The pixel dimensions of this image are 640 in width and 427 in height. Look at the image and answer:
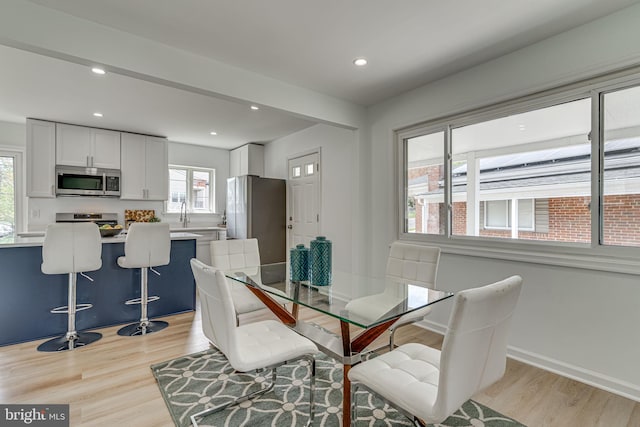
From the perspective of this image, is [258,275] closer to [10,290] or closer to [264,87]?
[264,87]

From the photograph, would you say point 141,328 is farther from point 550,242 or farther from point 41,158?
point 550,242

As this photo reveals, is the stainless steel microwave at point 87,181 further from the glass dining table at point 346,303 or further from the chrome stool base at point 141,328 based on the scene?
the glass dining table at point 346,303

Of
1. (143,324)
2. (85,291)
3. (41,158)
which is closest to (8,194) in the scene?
(41,158)

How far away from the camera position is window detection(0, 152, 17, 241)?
4.41 meters

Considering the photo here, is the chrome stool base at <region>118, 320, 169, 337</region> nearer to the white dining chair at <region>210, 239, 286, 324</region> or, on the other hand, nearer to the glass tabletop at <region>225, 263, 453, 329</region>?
the white dining chair at <region>210, 239, 286, 324</region>

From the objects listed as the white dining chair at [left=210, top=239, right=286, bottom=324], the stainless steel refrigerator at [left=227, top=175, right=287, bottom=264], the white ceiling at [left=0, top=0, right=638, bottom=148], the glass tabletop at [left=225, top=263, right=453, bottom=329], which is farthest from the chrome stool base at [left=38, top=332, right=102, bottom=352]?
the white ceiling at [left=0, top=0, right=638, bottom=148]

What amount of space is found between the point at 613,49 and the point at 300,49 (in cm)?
216

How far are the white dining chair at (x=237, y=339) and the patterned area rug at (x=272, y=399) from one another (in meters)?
0.09

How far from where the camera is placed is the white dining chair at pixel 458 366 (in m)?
1.08

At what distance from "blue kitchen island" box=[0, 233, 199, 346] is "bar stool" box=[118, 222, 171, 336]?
6.0 inches

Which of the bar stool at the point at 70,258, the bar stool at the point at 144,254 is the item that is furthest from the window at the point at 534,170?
the bar stool at the point at 70,258

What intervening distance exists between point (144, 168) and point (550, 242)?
5.60 metres

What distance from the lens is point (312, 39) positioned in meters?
2.31

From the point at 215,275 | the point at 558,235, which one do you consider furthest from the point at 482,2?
the point at 215,275
